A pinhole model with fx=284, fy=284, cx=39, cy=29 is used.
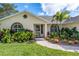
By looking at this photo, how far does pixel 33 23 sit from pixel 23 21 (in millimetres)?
290

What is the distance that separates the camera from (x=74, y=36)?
785 centimetres

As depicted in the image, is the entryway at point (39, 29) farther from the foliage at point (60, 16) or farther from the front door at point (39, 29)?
the foliage at point (60, 16)

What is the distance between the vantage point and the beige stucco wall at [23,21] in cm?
789

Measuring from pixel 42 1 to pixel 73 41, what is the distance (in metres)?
1.40

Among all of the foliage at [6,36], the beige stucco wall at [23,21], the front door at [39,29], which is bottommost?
the foliage at [6,36]

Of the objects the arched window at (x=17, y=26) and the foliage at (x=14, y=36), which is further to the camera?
the arched window at (x=17, y=26)

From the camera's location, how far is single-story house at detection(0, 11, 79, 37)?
7.88m

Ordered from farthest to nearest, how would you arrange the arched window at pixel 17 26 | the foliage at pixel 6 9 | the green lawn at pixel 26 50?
1. the arched window at pixel 17 26
2. the foliage at pixel 6 9
3. the green lawn at pixel 26 50

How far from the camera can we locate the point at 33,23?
8.04m

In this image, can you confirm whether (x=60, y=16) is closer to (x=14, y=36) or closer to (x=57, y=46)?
(x=57, y=46)

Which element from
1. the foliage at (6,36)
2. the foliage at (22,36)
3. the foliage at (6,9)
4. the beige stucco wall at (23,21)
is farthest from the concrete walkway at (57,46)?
the foliage at (6,9)

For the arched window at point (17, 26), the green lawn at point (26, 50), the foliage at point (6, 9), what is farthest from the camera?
the arched window at point (17, 26)

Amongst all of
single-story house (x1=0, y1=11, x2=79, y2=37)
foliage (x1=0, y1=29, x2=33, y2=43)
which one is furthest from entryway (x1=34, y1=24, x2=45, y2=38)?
foliage (x1=0, y1=29, x2=33, y2=43)

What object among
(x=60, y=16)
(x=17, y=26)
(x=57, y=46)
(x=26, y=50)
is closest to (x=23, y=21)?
(x=17, y=26)
